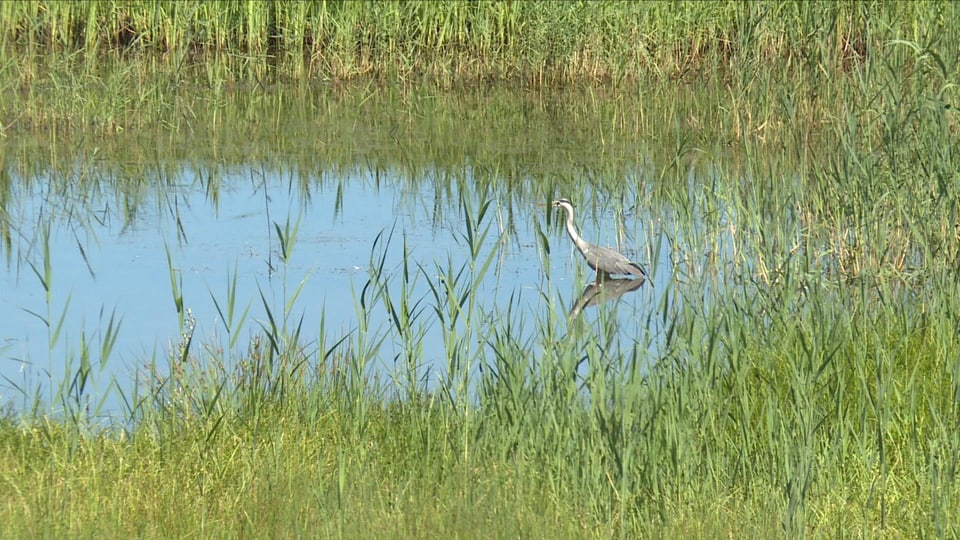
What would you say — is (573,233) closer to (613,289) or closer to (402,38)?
(613,289)

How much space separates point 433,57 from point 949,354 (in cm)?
799

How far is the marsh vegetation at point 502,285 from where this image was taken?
141 inches

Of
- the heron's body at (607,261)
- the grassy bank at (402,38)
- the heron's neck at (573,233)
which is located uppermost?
the grassy bank at (402,38)

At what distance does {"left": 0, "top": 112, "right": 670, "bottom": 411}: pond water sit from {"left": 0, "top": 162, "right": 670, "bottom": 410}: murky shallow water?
0.5 inches

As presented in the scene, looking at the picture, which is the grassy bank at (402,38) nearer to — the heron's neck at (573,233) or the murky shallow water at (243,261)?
the murky shallow water at (243,261)

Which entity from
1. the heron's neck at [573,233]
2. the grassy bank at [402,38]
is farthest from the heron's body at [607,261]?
the grassy bank at [402,38]

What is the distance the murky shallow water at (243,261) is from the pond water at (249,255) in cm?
1

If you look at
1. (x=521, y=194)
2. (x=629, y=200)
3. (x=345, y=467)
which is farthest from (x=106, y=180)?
(x=345, y=467)

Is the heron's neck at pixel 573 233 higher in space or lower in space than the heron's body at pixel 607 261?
higher

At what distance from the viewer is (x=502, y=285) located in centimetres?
662

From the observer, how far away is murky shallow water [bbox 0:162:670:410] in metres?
5.79

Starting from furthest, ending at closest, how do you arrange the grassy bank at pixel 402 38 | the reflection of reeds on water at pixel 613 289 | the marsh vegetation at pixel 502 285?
the grassy bank at pixel 402 38, the reflection of reeds on water at pixel 613 289, the marsh vegetation at pixel 502 285

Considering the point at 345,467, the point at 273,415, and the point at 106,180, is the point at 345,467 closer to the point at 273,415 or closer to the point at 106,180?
the point at 273,415

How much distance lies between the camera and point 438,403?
14.8 feet
